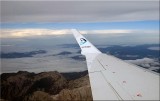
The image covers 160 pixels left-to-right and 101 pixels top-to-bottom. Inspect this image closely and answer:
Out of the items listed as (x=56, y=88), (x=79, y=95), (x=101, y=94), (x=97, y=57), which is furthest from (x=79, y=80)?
(x=101, y=94)

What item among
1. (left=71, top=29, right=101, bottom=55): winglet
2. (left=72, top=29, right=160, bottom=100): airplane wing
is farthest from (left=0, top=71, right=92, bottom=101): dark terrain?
(left=72, top=29, right=160, bottom=100): airplane wing

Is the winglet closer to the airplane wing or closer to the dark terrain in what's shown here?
the airplane wing

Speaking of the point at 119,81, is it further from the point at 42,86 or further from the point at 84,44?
the point at 42,86

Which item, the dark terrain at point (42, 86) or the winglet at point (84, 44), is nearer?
the winglet at point (84, 44)

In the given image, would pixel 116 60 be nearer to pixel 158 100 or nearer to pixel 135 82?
pixel 135 82

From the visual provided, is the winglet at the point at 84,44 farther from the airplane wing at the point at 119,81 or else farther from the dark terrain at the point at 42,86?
the dark terrain at the point at 42,86

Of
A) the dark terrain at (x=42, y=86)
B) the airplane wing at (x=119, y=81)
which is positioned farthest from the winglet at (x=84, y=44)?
the dark terrain at (x=42, y=86)

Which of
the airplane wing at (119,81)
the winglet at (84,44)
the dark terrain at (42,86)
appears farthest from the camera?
the dark terrain at (42,86)
